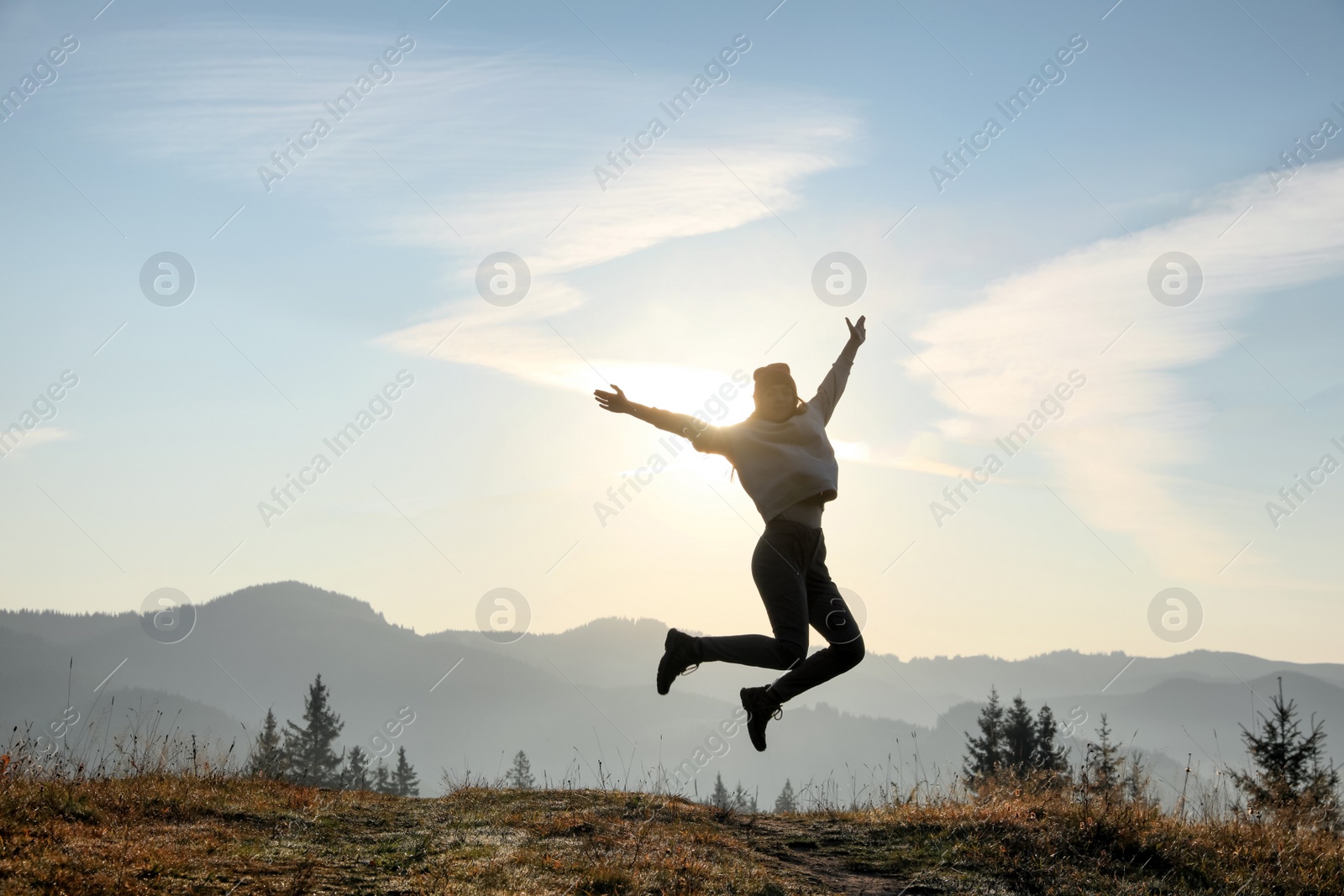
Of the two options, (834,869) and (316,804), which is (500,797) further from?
(834,869)

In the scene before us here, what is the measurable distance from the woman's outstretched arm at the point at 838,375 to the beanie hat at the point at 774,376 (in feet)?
0.89

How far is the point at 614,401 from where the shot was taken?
6434 mm

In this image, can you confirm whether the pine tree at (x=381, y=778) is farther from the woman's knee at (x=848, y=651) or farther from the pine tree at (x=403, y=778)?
the woman's knee at (x=848, y=651)

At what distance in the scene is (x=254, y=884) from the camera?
4.27m

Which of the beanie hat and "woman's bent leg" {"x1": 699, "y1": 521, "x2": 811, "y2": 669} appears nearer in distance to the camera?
"woman's bent leg" {"x1": 699, "y1": 521, "x2": 811, "y2": 669}

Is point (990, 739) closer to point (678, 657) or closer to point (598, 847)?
point (678, 657)

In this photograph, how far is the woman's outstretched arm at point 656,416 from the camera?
6.34 meters

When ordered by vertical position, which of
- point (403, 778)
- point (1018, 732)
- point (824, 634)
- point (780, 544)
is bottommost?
point (403, 778)

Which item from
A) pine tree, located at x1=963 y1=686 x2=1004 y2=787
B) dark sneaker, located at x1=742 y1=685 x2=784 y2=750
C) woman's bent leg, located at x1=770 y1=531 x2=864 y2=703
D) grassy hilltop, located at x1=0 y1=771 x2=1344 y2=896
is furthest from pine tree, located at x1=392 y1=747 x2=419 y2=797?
woman's bent leg, located at x1=770 y1=531 x2=864 y2=703

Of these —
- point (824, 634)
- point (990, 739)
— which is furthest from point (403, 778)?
point (824, 634)

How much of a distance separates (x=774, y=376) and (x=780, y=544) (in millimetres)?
1339

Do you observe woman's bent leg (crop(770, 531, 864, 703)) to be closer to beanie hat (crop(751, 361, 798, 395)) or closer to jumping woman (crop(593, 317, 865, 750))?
jumping woman (crop(593, 317, 865, 750))

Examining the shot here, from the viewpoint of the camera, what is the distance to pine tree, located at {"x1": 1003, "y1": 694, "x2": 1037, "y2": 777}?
136 feet

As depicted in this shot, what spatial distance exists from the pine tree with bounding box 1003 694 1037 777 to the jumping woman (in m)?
39.7
